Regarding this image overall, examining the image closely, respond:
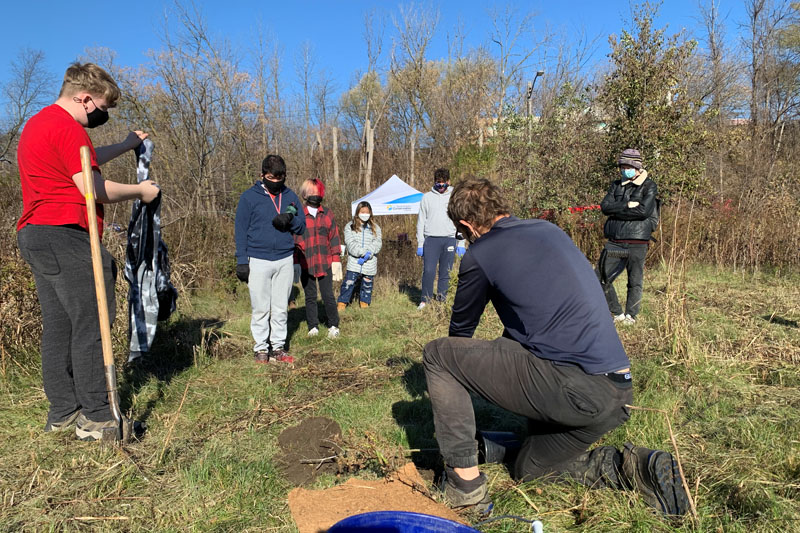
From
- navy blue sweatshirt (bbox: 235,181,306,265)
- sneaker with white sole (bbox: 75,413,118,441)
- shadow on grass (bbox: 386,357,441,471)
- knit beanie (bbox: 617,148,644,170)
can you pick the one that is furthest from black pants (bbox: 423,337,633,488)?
knit beanie (bbox: 617,148,644,170)

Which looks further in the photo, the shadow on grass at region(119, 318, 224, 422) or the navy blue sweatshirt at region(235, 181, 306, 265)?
the navy blue sweatshirt at region(235, 181, 306, 265)

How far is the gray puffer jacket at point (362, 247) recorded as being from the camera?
7.31 m

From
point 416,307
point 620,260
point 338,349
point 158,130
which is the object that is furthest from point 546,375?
point 158,130

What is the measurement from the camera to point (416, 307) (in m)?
7.29

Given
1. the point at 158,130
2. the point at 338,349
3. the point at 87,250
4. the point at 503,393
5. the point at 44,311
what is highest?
the point at 158,130

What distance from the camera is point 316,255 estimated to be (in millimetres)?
5781

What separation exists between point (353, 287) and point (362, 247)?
0.63 m

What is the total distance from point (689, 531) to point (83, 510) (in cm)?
276

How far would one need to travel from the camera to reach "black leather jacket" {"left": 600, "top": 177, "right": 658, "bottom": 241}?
5.47 m

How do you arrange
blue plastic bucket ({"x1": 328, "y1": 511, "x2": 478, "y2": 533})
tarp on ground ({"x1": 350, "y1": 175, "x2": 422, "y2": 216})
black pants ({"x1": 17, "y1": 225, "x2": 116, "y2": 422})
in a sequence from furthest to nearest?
tarp on ground ({"x1": 350, "y1": 175, "x2": 422, "y2": 216}), black pants ({"x1": 17, "y1": 225, "x2": 116, "y2": 422}), blue plastic bucket ({"x1": 328, "y1": 511, "x2": 478, "y2": 533})

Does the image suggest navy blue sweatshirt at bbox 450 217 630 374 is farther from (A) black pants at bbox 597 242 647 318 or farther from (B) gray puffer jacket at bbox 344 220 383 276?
(B) gray puffer jacket at bbox 344 220 383 276

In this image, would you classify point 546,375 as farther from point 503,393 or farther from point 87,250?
point 87,250

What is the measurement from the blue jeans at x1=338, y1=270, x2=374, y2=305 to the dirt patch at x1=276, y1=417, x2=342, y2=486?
12.9 feet

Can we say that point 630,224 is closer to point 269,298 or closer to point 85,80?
point 269,298
